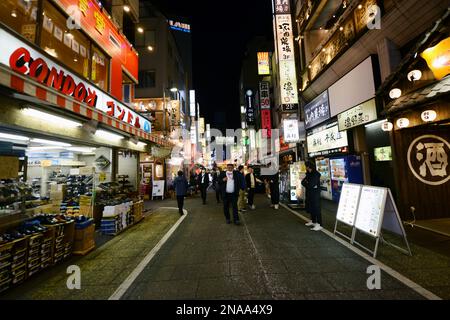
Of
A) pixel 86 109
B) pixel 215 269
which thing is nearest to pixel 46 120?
pixel 86 109

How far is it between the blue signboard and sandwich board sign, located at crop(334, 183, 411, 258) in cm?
762

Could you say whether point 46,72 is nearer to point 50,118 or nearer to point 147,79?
point 50,118

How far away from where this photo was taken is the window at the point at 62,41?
688 centimetres

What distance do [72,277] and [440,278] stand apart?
6.96 meters

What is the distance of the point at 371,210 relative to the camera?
5.13 metres

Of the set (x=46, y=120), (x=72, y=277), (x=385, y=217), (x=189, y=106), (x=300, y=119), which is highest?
(x=189, y=106)

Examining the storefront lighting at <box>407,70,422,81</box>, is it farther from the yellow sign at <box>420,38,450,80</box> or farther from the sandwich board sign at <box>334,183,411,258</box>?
the sandwich board sign at <box>334,183,411,258</box>

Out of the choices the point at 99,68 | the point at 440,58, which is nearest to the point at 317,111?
the point at 440,58

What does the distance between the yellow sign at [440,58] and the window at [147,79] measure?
24.7 m

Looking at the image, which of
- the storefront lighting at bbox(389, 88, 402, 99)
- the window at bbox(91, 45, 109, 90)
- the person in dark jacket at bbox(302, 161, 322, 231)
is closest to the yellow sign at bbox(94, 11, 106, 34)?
the window at bbox(91, 45, 109, 90)

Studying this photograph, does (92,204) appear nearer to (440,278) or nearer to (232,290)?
(232,290)

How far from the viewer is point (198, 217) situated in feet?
31.8

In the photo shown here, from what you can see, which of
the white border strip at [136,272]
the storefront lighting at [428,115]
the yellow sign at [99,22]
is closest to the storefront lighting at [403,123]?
the storefront lighting at [428,115]

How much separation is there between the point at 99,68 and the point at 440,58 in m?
12.2
